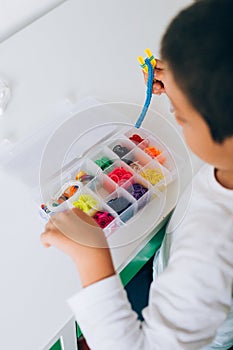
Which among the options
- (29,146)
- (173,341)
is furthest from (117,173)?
(173,341)

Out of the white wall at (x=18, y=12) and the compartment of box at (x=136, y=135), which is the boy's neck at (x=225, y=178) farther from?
the white wall at (x=18, y=12)

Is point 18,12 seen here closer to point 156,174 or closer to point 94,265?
point 156,174

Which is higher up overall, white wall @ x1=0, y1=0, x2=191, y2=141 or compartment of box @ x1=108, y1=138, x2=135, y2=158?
white wall @ x1=0, y1=0, x2=191, y2=141

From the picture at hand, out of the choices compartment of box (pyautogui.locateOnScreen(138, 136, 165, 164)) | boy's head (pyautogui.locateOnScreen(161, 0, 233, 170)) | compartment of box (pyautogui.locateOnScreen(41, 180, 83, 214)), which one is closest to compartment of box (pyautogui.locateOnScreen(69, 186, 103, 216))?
compartment of box (pyautogui.locateOnScreen(41, 180, 83, 214))

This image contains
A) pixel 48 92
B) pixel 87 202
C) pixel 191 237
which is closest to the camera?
pixel 191 237

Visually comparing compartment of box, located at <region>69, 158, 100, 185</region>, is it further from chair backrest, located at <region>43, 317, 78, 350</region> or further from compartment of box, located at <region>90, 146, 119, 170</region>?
chair backrest, located at <region>43, 317, 78, 350</region>

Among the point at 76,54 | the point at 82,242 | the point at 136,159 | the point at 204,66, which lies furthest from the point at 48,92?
the point at 204,66

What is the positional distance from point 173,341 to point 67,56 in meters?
0.54

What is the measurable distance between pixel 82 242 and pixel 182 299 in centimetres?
14

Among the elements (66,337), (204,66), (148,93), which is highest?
(204,66)

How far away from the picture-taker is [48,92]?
774 millimetres

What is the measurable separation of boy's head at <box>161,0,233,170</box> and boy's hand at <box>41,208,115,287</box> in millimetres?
194

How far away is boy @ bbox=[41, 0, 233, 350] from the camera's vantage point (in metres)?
0.41

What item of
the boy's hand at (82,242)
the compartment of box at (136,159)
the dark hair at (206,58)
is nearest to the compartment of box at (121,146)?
the compartment of box at (136,159)
